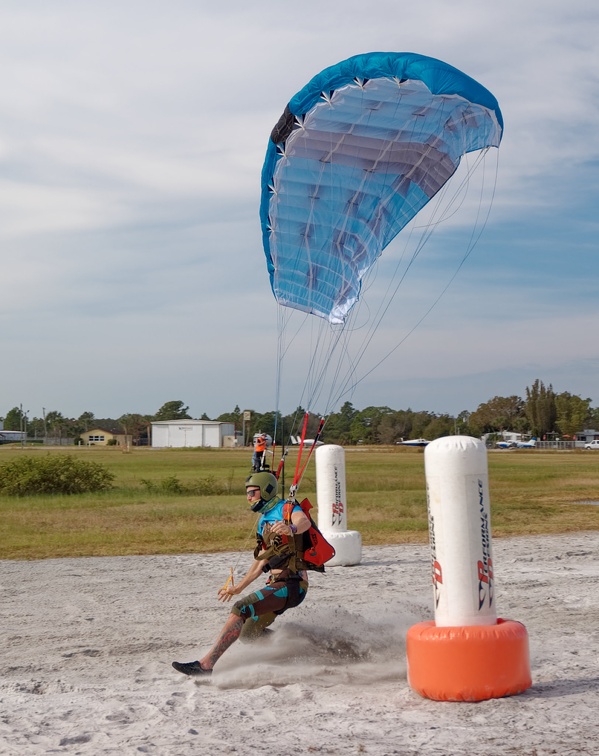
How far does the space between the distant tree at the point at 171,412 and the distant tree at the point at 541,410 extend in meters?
72.7

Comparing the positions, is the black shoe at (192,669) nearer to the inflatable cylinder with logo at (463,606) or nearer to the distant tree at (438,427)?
the inflatable cylinder with logo at (463,606)

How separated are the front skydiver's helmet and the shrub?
847 inches

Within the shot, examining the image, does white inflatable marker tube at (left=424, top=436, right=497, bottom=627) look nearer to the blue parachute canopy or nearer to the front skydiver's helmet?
the front skydiver's helmet

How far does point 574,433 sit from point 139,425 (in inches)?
3293

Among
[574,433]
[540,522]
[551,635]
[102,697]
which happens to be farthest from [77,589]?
[574,433]

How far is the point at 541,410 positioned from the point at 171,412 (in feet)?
256

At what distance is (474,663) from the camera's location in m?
5.43

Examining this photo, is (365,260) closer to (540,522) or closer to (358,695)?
(358,695)

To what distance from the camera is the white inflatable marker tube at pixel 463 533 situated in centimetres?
559

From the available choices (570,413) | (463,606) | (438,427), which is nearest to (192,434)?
(438,427)

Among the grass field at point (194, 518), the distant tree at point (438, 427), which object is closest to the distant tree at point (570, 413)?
the distant tree at point (438, 427)

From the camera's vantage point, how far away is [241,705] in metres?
5.72

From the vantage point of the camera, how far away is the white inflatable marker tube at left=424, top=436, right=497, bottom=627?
559 centimetres

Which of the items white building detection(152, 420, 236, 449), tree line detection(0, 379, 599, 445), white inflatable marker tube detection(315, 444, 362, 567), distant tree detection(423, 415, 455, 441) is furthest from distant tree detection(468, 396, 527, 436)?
white inflatable marker tube detection(315, 444, 362, 567)
